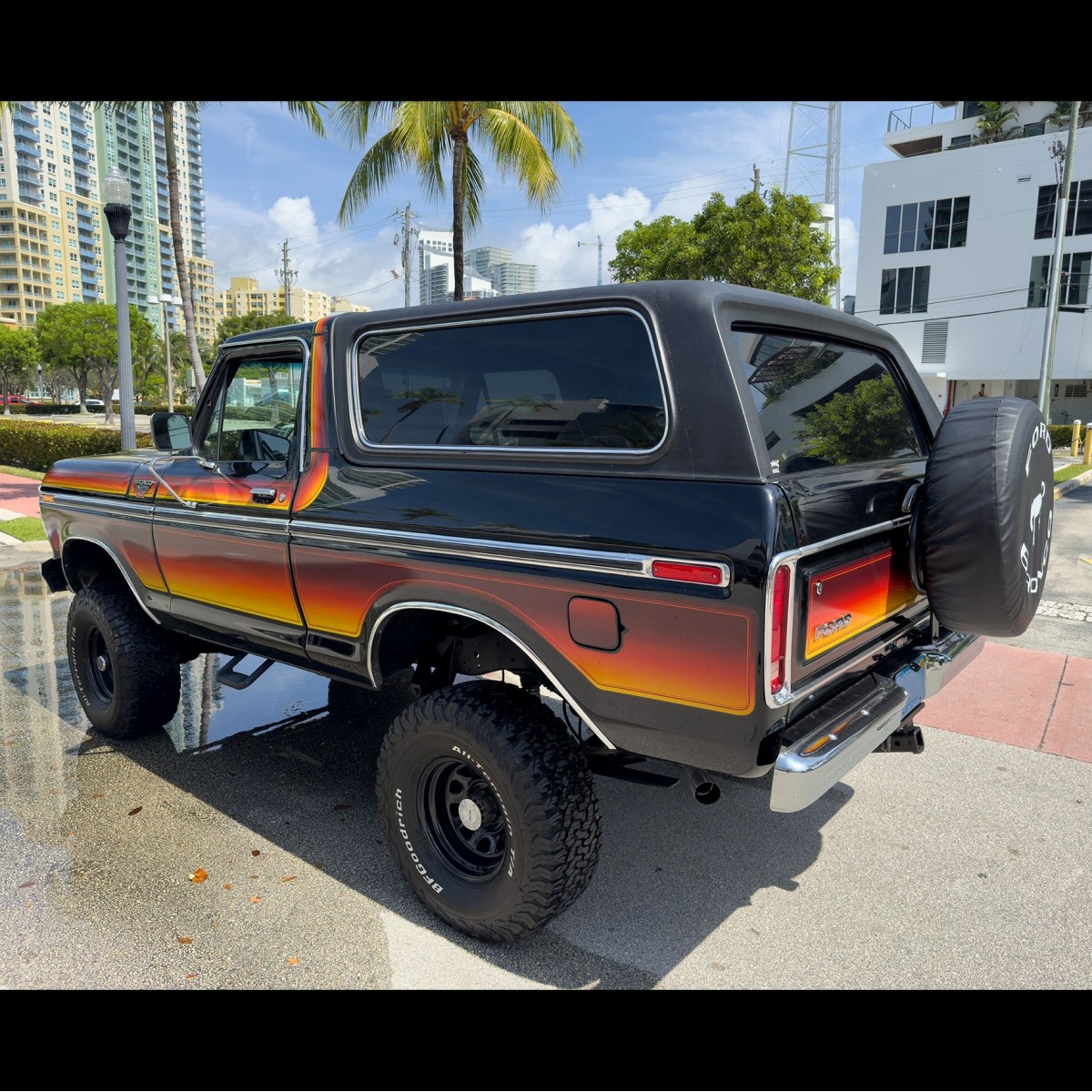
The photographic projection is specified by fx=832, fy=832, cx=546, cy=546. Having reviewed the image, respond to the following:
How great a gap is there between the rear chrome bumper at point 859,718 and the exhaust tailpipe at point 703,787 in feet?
1.08

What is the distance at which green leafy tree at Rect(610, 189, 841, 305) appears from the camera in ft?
58.1

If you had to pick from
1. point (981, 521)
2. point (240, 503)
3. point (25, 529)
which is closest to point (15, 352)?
point (25, 529)

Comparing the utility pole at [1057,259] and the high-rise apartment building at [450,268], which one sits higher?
the high-rise apartment building at [450,268]

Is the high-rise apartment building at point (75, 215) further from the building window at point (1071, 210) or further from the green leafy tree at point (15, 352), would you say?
the building window at point (1071, 210)

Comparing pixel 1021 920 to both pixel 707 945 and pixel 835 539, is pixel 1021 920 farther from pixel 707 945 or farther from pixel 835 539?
pixel 835 539

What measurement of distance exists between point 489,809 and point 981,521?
1788mm

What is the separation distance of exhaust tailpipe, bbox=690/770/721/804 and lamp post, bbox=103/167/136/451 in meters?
8.18

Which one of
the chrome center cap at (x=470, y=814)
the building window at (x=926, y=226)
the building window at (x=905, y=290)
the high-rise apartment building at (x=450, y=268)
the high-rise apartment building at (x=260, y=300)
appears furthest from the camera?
the high-rise apartment building at (x=260, y=300)

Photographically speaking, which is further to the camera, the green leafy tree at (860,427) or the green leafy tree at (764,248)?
the green leafy tree at (764,248)

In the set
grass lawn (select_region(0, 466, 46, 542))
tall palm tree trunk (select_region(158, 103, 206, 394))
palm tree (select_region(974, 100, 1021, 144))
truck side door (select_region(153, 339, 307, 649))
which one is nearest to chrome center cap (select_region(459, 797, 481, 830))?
truck side door (select_region(153, 339, 307, 649))

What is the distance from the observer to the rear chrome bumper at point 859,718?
2191 millimetres

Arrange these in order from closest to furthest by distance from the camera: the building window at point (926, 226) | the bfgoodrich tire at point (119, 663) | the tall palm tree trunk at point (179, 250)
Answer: the bfgoodrich tire at point (119, 663)
the tall palm tree trunk at point (179, 250)
the building window at point (926, 226)

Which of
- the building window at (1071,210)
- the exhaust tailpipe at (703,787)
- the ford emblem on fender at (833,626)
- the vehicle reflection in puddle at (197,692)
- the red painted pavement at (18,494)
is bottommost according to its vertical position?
the vehicle reflection in puddle at (197,692)

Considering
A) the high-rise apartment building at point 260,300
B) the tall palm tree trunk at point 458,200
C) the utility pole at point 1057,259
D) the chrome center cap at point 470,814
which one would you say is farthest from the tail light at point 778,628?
the high-rise apartment building at point 260,300
